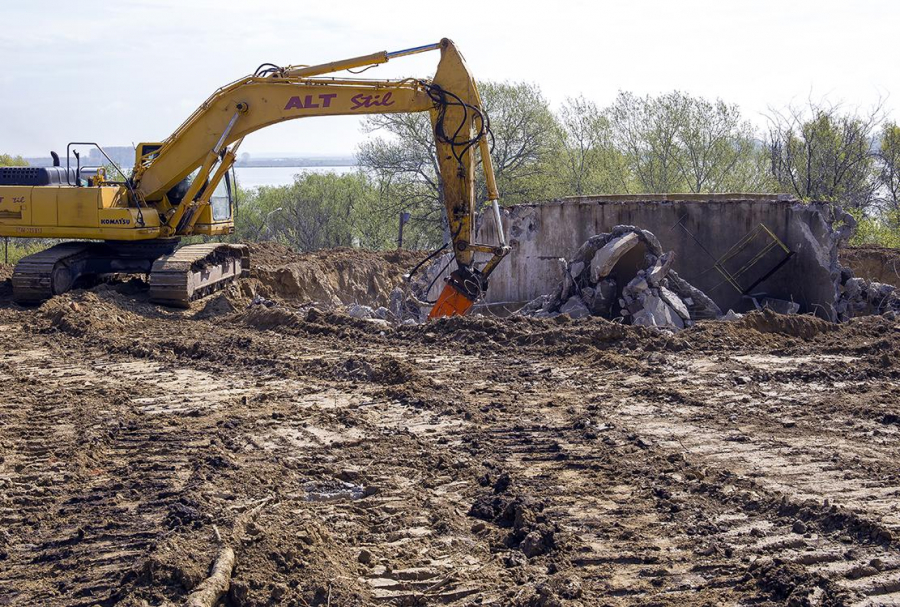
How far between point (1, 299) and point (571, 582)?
42.0 feet

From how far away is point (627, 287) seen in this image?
12250 millimetres

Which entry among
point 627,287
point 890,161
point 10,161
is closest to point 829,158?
point 890,161

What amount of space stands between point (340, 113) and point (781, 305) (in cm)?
742

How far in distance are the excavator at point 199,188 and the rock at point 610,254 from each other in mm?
1501

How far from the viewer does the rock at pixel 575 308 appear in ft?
41.5

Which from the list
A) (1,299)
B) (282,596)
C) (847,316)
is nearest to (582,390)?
(282,596)

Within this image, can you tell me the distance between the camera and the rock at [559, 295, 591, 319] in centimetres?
1264

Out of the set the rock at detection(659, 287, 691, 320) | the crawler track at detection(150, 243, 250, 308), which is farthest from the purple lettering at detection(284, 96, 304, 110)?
the rock at detection(659, 287, 691, 320)

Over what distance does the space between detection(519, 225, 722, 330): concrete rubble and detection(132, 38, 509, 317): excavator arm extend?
1291 mm

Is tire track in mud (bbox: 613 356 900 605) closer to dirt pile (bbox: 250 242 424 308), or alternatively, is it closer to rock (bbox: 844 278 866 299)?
rock (bbox: 844 278 866 299)

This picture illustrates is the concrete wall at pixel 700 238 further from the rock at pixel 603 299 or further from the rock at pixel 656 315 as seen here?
the rock at pixel 656 315

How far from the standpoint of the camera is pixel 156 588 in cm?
441

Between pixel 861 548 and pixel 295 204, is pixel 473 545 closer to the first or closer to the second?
pixel 861 548

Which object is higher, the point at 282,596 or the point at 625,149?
the point at 625,149
